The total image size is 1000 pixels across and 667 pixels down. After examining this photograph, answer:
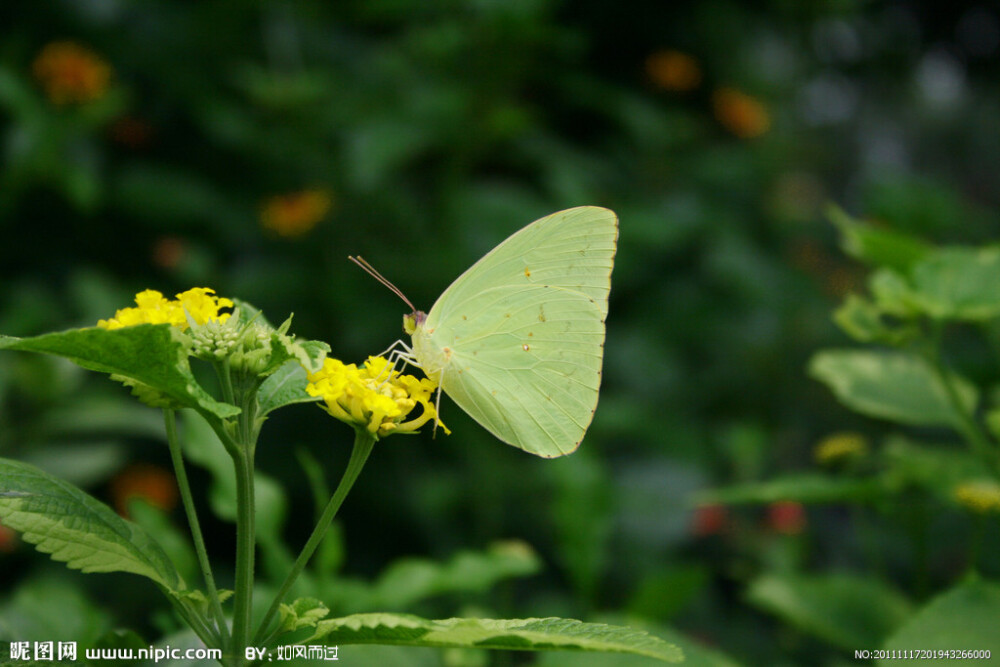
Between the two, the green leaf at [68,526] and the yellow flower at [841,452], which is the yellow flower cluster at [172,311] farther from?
the yellow flower at [841,452]

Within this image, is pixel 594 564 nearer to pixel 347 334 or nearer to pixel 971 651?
pixel 971 651

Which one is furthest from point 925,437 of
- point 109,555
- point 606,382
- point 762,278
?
point 109,555

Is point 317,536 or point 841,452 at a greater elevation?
point 841,452

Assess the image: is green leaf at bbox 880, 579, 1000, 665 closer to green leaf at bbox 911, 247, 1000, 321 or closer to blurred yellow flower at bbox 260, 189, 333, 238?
green leaf at bbox 911, 247, 1000, 321

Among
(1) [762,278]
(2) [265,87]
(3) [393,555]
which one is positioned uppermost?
(2) [265,87]

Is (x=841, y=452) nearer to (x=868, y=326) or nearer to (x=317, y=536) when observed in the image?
(x=868, y=326)

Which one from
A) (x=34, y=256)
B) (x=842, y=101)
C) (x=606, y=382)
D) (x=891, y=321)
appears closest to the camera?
(x=34, y=256)

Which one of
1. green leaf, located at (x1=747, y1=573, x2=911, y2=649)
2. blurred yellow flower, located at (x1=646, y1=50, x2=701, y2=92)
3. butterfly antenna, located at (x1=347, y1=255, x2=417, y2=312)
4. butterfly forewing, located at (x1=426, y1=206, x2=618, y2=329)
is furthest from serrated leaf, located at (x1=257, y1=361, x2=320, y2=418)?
blurred yellow flower, located at (x1=646, y1=50, x2=701, y2=92)

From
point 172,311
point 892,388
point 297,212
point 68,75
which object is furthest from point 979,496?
point 68,75
